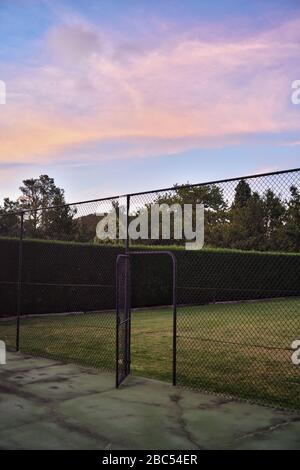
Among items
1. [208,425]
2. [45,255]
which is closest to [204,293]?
[45,255]

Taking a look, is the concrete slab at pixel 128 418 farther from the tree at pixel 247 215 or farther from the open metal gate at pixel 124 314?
→ the tree at pixel 247 215

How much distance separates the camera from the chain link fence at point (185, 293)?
6.36 meters

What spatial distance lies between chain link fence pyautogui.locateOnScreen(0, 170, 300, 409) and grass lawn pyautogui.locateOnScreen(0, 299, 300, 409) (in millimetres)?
25

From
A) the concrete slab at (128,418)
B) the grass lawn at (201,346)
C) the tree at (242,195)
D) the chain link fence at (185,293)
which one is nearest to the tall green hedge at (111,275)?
the chain link fence at (185,293)

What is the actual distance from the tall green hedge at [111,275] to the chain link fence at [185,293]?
4 centimetres

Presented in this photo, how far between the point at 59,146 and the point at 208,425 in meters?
11.7

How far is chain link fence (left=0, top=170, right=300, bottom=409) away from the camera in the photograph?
6363 mm

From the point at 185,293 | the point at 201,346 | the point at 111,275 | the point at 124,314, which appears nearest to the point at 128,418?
the point at 124,314

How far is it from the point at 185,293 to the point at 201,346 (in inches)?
359

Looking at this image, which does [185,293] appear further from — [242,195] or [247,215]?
[242,195]

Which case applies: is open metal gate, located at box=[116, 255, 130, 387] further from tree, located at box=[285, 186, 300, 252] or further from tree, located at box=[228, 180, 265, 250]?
tree, located at box=[285, 186, 300, 252]

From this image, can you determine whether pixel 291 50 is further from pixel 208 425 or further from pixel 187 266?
pixel 187 266

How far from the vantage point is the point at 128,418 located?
4.47m

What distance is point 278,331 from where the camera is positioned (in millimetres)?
11312
